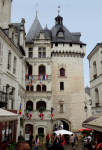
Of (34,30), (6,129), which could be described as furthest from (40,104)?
(6,129)

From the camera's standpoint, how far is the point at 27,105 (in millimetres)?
28688

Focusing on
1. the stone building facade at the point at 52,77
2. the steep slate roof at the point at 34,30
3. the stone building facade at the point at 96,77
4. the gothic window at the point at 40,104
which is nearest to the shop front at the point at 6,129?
the stone building facade at the point at 96,77

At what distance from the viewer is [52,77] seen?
34188 millimetres

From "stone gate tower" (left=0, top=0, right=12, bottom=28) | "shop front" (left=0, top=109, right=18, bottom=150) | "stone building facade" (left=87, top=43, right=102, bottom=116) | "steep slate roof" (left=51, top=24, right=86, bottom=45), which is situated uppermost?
"steep slate roof" (left=51, top=24, right=86, bottom=45)

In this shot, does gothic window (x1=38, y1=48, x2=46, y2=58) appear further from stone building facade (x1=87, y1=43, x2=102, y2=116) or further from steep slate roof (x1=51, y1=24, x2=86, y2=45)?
stone building facade (x1=87, y1=43, x2=102, y2=116)

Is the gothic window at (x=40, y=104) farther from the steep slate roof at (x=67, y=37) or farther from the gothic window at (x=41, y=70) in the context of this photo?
the steep slate roof at (x=67, y=37)

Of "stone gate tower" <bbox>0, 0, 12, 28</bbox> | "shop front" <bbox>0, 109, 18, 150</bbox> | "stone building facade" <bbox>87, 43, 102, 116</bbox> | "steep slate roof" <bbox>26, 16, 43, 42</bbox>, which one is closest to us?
"shop front" <bbox>0, 109, 18, 150</bbox>

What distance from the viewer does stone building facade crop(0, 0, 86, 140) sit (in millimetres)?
27531

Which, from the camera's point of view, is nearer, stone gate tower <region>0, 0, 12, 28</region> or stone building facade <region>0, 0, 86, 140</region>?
stone gate tower <region>0, 0, 12, 28</region>

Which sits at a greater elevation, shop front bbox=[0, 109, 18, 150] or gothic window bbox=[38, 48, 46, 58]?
gothic window bbox=[38, 48, 46, 58]

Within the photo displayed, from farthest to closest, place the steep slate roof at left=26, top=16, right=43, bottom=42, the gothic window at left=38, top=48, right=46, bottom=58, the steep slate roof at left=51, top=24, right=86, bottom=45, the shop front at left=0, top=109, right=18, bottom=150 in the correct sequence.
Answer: the steep slate roof at left=51, top=24, right=86, bottom=45 < the steep slate roof at left=26, top=16, right=43, bottom=42 < the gothic window at left=38, top=48, right=46, bottom=58 < the shop front at left=0, top=109, right=18, bottom=150

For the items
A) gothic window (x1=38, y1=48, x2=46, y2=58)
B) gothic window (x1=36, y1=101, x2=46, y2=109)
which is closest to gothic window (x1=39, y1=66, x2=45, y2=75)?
gothic window (x1=38, y1=48, x2=46, y2=58)

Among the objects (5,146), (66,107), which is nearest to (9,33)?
(5,146)

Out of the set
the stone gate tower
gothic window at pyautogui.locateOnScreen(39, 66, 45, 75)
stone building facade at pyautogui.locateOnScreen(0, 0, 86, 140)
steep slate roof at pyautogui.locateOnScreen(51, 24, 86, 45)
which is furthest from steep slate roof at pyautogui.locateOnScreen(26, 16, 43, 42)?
the stone gate tower
